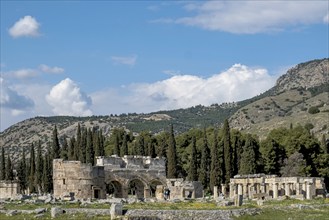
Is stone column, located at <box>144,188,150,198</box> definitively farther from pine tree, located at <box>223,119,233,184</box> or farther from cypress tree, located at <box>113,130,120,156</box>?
cypress tree, located at <box>113,130,120,156</box>

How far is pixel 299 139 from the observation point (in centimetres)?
9950

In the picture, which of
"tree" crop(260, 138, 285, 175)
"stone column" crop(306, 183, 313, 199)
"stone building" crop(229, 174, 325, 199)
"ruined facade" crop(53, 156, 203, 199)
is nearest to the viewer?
"ruined facade" crop(53, 156, 203, 199)

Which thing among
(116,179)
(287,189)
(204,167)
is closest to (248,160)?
(204,167)

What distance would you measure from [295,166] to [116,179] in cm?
2993

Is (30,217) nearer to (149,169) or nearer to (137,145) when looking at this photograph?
(149,169)

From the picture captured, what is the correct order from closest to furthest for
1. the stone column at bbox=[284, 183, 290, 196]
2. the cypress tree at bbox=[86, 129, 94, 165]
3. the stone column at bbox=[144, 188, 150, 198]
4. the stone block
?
the stone block
the stone column at bbox=[144, 188, 150, 198]
the stone column at bbox=[284, 183, 290, 196]
the cypress tree at bbox=[86, 129, 94, 165]

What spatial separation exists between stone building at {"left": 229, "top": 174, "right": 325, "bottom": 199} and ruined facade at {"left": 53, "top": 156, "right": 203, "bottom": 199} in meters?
7.05

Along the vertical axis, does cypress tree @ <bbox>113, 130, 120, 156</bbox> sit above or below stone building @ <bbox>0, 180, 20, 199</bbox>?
above

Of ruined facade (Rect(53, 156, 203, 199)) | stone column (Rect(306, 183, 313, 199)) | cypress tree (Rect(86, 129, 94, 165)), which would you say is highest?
cypress tree (Rect(86, 129, 94, 165))

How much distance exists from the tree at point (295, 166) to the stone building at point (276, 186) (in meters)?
10.8

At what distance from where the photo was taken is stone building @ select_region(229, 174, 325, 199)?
251ft

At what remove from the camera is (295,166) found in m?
93.4

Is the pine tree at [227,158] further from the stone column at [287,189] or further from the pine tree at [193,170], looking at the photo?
the stone column at [287,189]

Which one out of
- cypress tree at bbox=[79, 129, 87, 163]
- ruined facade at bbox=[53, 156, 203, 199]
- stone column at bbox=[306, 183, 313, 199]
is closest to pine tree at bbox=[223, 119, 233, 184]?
ruined facade at bbox=[53, 156, 203, 199]
